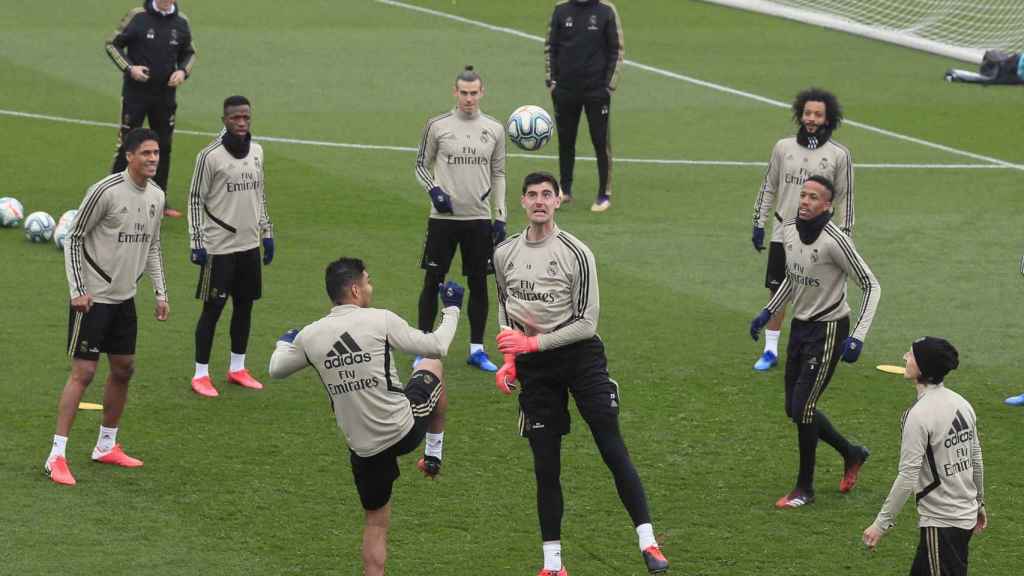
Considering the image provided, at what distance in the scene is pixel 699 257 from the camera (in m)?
18.2

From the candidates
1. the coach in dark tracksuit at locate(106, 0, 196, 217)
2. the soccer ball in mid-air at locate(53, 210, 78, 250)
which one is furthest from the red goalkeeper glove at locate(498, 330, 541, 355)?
the coach in dark tracksuit at locate(106, 0, 196, 217)

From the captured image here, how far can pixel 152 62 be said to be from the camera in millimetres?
18484

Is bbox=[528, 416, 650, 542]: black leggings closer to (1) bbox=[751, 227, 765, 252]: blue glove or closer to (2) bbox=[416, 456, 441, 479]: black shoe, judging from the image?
(2) bbox=[416, 456, 441, 479]: black shoe

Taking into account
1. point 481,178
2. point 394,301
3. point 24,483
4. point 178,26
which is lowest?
point 24,483

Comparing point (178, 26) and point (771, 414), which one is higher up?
point (178, 26)

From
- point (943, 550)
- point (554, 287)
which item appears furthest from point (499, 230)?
point (943, 550)

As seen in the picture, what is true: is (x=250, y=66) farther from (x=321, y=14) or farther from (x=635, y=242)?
(x=635, y=242)

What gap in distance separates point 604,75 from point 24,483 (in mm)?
10772

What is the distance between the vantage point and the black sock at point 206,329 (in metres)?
13.3

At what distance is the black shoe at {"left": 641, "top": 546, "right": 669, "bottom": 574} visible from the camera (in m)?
9.42

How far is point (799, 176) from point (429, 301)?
3.37 meters

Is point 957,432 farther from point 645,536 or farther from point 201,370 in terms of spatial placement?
point 201,370

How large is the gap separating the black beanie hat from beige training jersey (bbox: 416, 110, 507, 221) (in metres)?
5.78

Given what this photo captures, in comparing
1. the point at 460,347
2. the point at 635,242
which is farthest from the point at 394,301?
the point at 635,242
